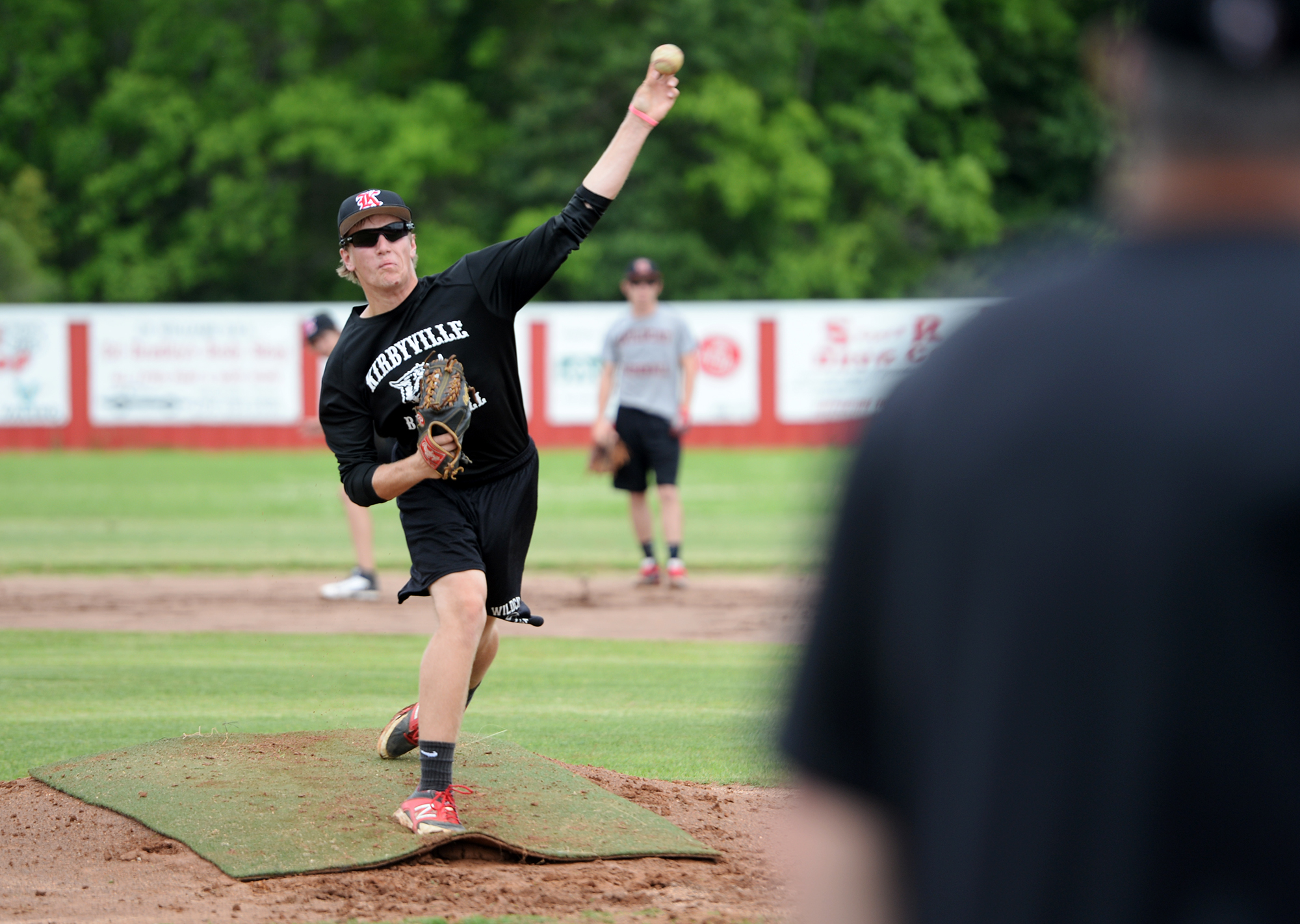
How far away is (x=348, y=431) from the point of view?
16.5 feet

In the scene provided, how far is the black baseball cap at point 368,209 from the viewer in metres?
4.96

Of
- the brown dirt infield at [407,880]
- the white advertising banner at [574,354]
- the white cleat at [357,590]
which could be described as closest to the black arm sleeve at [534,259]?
the brown dirt infield at [407,880]

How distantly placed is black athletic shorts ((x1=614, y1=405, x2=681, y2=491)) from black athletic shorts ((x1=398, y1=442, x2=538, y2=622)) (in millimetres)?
6765

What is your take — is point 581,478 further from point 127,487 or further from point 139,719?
point 139,719

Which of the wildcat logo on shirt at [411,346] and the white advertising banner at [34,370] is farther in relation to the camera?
the white advertising banner at [34,370]

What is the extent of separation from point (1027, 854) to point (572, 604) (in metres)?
10.1

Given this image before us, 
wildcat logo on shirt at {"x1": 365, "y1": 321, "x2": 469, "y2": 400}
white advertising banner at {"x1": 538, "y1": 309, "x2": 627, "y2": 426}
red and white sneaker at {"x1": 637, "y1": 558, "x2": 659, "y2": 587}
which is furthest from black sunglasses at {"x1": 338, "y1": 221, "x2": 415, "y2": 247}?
white advertising banner at {"x1": 538, "y1": 309, "x2": 627, "y2": 426}

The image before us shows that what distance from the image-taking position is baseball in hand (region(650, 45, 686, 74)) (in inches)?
191

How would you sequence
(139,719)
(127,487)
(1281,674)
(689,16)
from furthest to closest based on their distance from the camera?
(689,16) < (127,487) < (139,719) < (1281,674)

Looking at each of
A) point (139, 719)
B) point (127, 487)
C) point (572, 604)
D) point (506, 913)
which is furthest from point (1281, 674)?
point (127, 487)

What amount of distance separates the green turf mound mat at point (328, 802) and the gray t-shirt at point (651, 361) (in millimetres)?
6229

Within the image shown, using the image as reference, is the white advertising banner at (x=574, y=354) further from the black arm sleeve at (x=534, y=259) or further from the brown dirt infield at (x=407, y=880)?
the black arm sleeve at (x=534, y=259)

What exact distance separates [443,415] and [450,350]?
0.36 m

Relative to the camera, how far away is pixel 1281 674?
48.9 inches
